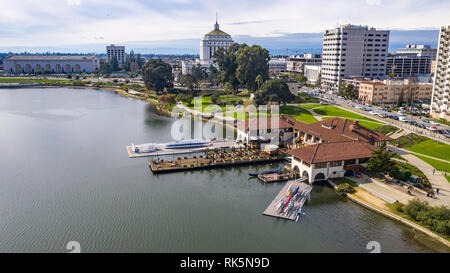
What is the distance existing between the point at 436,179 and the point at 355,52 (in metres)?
62.6

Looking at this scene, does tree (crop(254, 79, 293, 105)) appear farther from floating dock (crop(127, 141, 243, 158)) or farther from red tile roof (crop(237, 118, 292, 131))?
floating dock (crop(127, 141, 243, 158))

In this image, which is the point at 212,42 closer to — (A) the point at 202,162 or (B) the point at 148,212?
(A) the point at 202,162

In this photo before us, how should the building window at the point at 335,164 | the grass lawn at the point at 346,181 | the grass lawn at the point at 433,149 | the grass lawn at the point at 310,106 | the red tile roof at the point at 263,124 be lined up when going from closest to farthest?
1. the grass lawn at the point at 346,181
2. the building window at the point at 335,164
3. the grass lawn at the point at 433,149
4. the red tile roof at the point at 263,124
5. the grass lawn at the point at 310,106

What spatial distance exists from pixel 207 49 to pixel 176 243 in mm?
119491

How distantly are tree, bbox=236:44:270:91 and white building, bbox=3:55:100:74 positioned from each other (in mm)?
117163

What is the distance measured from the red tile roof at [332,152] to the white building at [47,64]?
153684mm

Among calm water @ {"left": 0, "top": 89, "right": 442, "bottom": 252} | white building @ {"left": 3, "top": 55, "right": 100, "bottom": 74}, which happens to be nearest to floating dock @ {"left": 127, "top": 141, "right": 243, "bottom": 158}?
calm water @ {"left": 0, "top": 89, "right": 442, "bottom": 252}

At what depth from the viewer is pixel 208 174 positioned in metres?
34.6

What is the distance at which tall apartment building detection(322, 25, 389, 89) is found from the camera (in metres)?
85.6

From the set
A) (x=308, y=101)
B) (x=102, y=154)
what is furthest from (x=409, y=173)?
(x=308, y=101)

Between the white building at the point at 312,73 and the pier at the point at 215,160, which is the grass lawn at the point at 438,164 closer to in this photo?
the pier at the point at 215,160

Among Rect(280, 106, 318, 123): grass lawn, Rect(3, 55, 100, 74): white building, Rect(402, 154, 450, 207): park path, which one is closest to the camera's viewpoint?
Rect(402, 154, 450, 207): park path

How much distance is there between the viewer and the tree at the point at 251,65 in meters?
72.1

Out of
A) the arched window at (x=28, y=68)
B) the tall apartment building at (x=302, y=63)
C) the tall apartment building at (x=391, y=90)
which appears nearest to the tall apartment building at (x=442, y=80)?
the tall apartment building at (x=391, y=90)
